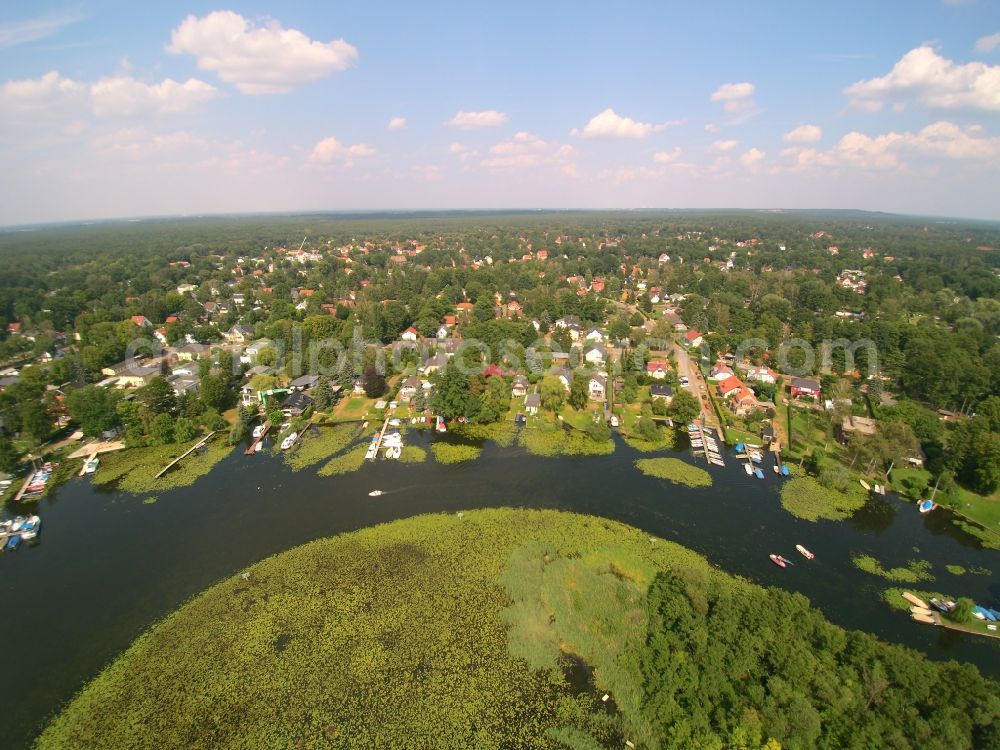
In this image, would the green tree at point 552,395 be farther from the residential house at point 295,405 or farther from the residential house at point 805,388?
the residential house at point 805,388

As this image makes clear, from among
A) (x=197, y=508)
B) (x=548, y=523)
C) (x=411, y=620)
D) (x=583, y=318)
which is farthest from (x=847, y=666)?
(x=583, y=318)

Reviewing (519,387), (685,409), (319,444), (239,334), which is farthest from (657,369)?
(239,334)

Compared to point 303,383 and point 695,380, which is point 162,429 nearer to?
point 303,383

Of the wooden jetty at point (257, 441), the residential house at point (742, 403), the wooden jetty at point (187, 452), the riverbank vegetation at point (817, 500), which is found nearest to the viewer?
the riverbank vegetation at point (817, 500)

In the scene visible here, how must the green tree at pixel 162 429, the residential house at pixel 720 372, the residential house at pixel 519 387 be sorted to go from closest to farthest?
the green tree at pixel 162 429 → the residential house at pixel 519 387 → the residential house at pixel 720 372

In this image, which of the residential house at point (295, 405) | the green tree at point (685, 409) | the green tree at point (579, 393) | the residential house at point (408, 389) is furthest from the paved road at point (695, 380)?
the residential house at point (295, 405)

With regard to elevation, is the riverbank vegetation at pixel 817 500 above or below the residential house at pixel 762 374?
below

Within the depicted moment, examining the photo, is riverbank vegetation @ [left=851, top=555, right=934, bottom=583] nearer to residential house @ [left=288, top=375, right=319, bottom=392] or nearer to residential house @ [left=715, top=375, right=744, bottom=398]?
residential house @ [left=715, top=375, right=744, bottom=398]
